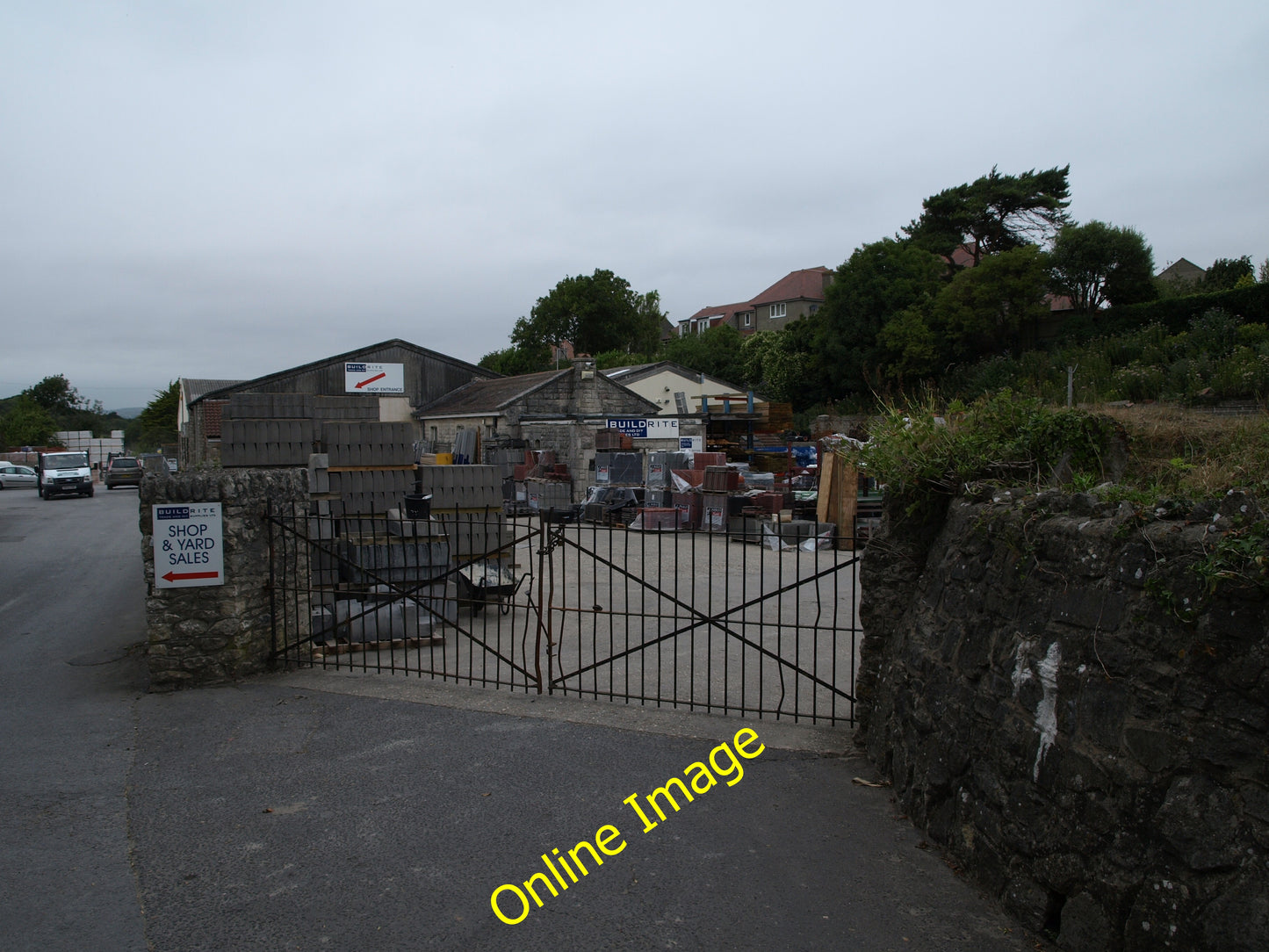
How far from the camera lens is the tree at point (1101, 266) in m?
38.8

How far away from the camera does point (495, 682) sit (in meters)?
7.82

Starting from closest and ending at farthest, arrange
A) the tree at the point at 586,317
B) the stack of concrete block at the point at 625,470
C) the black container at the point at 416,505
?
the black container at the point at 416,505
the stack of concrete block at the point at 625,470
the tree at the point at 586,317

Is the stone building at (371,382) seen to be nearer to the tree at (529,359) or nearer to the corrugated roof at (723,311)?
the tree at (529,359)

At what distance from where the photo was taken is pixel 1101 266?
3938 centimetres

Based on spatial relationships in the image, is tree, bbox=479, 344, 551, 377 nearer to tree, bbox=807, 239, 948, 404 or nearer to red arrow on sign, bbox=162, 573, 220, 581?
tree, bbox=807, 239, 948, 404

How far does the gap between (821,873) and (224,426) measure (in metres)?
10.3

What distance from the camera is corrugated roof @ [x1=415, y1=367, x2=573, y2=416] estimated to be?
103 feet

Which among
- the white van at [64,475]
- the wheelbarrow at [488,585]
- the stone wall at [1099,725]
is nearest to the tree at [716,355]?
the white van at [64,475]

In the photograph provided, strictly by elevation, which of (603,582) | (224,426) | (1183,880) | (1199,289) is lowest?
(603,582)

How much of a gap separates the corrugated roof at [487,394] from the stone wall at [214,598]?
2231cm

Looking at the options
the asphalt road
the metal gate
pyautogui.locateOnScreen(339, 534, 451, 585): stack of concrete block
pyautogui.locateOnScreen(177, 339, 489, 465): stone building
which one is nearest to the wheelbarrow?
the metal gate

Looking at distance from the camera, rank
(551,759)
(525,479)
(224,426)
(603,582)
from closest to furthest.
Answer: (551,759) → (224,426) → (603,582) → (525,479)

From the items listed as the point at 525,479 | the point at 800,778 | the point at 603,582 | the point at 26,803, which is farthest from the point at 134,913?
the point at 525,479

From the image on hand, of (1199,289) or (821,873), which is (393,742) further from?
(1199,289)
